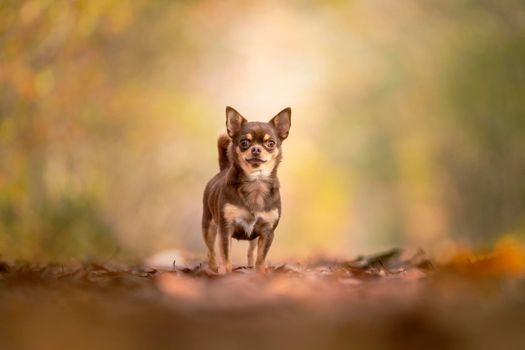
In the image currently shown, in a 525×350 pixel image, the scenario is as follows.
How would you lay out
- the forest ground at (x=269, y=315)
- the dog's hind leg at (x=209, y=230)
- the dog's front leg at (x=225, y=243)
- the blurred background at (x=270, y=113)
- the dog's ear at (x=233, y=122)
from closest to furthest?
the forest ground at (x=269, y=315), the dog's front leg at (x=225, y=243), the dog's ear at (x=233, y=122), the dog's hind leg at (x=209, y=230), the blurred background at (x=270, y=113)

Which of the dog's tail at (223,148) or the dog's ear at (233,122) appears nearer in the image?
the dog's ear at (233,122)

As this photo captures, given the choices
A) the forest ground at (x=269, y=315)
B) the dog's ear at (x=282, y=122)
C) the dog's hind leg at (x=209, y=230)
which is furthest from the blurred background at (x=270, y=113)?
the forest ground at (x=269, y=315)

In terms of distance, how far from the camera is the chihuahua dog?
6559 mm

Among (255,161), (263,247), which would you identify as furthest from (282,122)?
(263,247)

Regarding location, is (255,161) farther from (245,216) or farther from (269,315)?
(269,315)

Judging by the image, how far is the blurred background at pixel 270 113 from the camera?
12.3 m

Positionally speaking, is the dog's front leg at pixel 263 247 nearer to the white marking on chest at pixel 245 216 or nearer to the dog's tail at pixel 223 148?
the white marking on chest at pixel 245 216

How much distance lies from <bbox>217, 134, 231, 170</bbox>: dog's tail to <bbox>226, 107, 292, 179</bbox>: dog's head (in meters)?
0.88

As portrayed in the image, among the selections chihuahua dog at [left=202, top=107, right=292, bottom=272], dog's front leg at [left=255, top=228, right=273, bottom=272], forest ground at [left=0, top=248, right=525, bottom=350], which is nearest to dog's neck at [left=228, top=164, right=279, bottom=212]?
chihuahua dog at [left=202, top=107, right=292, bottom=272]

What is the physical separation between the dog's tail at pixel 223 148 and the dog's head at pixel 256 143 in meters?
0.88

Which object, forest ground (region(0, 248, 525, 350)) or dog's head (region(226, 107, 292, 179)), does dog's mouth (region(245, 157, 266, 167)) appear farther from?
forest ground (region(0, 248, 525, 350))

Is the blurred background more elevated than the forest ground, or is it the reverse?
the blurred background

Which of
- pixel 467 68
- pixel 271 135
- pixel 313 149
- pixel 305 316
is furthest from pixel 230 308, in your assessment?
pixel 313 149

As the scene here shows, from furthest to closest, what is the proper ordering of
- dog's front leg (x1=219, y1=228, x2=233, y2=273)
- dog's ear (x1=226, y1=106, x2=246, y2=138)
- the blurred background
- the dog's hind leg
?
the blurred background, the dog's hind leg, dog's ear (x1=226, y1=106, x2=246, y2=138), dog's front leg (x1=219, y1=228, x2=233, y2=273)
